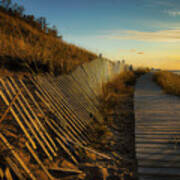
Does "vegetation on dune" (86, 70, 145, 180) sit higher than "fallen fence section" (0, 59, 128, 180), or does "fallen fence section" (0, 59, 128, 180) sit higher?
"fallen fence section" (0, 59, 128, 180)

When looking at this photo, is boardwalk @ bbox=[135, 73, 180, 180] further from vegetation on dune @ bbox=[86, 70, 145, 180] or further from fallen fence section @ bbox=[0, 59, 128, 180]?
fallen fence section @ bbox=[0, 59, 128, 180]

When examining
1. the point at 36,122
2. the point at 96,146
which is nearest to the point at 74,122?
the point at 96,146

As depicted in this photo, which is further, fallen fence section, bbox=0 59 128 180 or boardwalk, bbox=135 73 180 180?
boardwalk, bbox=135 73 180 180

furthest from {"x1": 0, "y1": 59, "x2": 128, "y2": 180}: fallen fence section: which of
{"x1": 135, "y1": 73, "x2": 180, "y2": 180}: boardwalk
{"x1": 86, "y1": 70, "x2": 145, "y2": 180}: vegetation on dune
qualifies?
{"x1": 135, "y1": 73, "x2": 180, "y2": 180}: boardwalk

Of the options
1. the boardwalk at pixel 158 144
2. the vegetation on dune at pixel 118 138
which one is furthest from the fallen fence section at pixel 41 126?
the boardwalk at pixel 158 144

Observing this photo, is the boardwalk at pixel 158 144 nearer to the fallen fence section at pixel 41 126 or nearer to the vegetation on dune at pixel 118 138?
the vegetation on dune at pixel 118 138

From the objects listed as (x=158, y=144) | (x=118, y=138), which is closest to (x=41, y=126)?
(x=118, y=138)

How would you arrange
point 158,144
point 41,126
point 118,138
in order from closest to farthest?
point 41,126 < point 158,144 < point 118,138

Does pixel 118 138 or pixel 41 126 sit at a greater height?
pixel 41 126

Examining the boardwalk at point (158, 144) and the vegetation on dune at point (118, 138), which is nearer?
the boardwalk at point (158, 144)

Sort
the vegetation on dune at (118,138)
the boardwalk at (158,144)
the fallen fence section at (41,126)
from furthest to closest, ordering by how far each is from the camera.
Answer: the vegetation on dune at (118,138) < the boardwalk at (158,144) < the fallen fence section at (41,126)

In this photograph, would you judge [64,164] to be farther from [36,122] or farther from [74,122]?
[74,122]

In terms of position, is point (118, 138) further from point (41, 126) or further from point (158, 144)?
point (41, 126)

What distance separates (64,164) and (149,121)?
2349 mm
